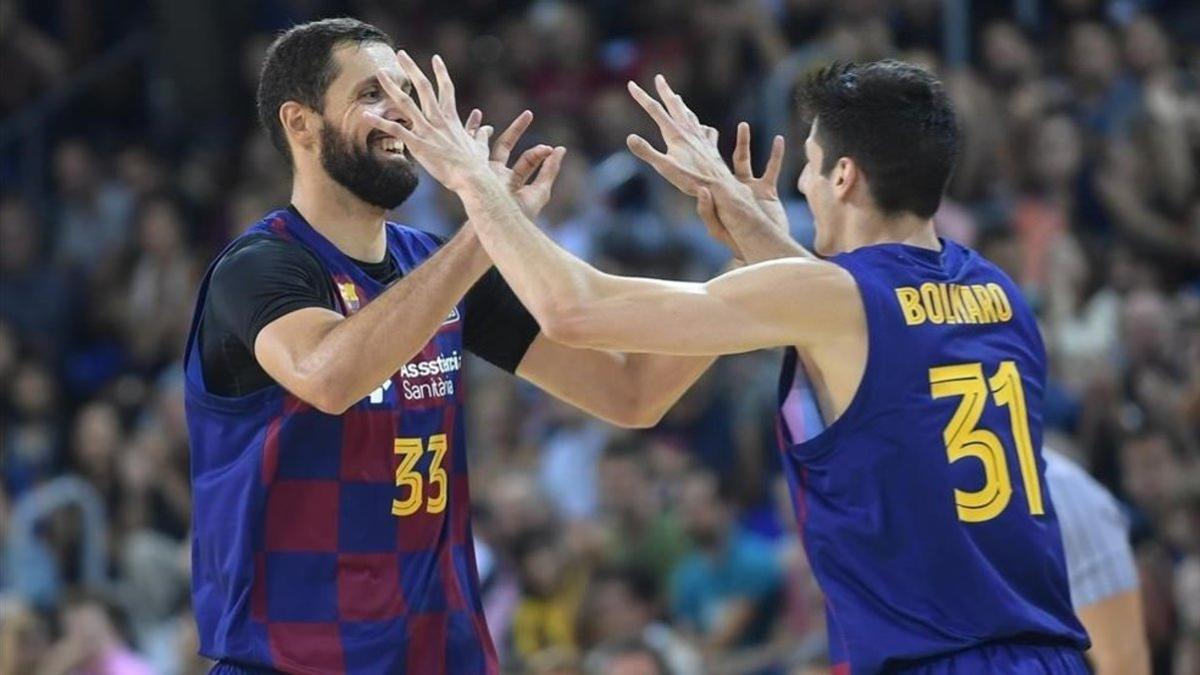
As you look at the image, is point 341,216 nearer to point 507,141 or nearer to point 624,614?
point 507,141

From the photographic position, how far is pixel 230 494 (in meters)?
5.96

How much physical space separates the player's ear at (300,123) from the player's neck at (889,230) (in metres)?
1.55

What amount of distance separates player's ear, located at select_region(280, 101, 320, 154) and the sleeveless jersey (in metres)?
1.55

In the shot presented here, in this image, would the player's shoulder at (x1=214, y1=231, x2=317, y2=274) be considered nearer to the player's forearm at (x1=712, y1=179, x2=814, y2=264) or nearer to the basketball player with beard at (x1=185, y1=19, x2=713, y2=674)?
the basketball player with beard at (x1=185, y1=19, x2=713, y2=674)

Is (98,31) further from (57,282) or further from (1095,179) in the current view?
(1095,179)

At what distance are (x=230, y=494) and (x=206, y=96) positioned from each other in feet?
41.1

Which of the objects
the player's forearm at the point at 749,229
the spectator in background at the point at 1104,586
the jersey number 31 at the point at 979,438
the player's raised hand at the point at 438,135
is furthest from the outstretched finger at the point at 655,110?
the spectator in background at the point at 1104,586

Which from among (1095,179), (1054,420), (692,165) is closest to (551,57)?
(1095,179)

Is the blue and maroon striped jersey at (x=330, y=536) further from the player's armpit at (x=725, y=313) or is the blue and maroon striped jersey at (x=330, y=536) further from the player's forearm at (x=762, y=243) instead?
the player's forearm at (x=762, y=243)

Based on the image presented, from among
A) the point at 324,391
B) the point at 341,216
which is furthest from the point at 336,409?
the point at 341,216

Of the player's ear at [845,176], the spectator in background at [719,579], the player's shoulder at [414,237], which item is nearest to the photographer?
the player's ear at [845,176]

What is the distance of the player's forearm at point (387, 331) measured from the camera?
5.65 meters

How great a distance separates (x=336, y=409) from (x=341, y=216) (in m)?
0.75

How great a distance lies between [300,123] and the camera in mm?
6277
